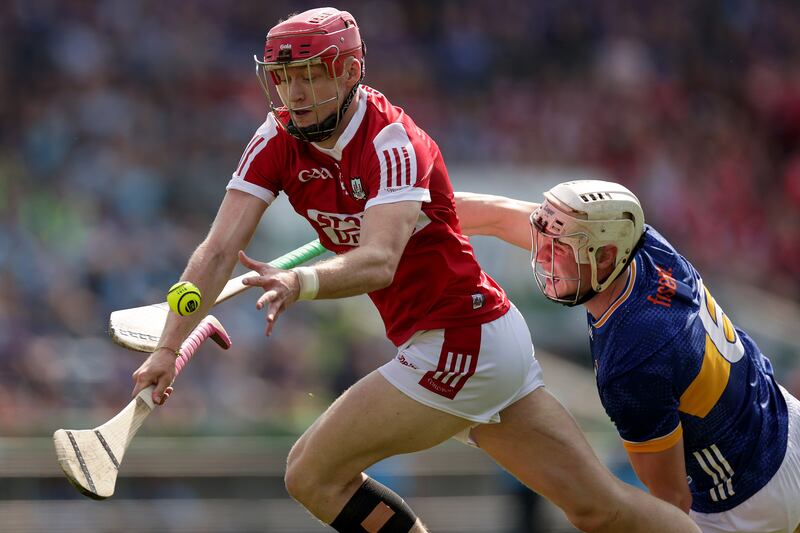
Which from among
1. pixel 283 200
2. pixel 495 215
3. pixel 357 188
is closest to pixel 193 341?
pixel 357 188

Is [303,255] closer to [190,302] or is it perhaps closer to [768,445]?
[190,302]

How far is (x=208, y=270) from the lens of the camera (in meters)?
4.10

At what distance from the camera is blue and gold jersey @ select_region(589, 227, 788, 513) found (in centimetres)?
377

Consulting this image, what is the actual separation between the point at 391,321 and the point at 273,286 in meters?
0.87

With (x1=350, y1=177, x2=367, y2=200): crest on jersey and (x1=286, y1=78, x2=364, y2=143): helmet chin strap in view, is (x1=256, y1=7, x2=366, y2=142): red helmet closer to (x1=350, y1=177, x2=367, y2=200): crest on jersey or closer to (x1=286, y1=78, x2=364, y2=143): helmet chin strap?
(x1=286, y1=78, x2=364, y2=143): helmet chin strap

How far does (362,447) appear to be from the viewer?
13.1ft

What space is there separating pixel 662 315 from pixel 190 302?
1434 mm

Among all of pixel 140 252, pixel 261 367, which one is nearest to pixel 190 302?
pixel 261 367

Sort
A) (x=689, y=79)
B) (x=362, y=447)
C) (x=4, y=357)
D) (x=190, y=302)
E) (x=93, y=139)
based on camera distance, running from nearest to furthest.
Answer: (x=190, y=302), (x=362, y=447), (x=4, y=357), (x=93, y=139), (x=689, y=79)

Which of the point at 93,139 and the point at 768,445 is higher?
the point at 768,445

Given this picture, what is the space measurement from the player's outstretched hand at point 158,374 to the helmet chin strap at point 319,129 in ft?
2.70

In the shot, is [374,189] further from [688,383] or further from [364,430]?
[688,383]

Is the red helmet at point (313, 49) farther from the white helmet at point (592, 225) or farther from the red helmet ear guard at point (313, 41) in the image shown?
the white helmet at point (592, 225)

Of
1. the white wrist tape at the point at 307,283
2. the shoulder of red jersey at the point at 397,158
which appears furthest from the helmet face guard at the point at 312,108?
the white wrist tape at the point at 307,283
